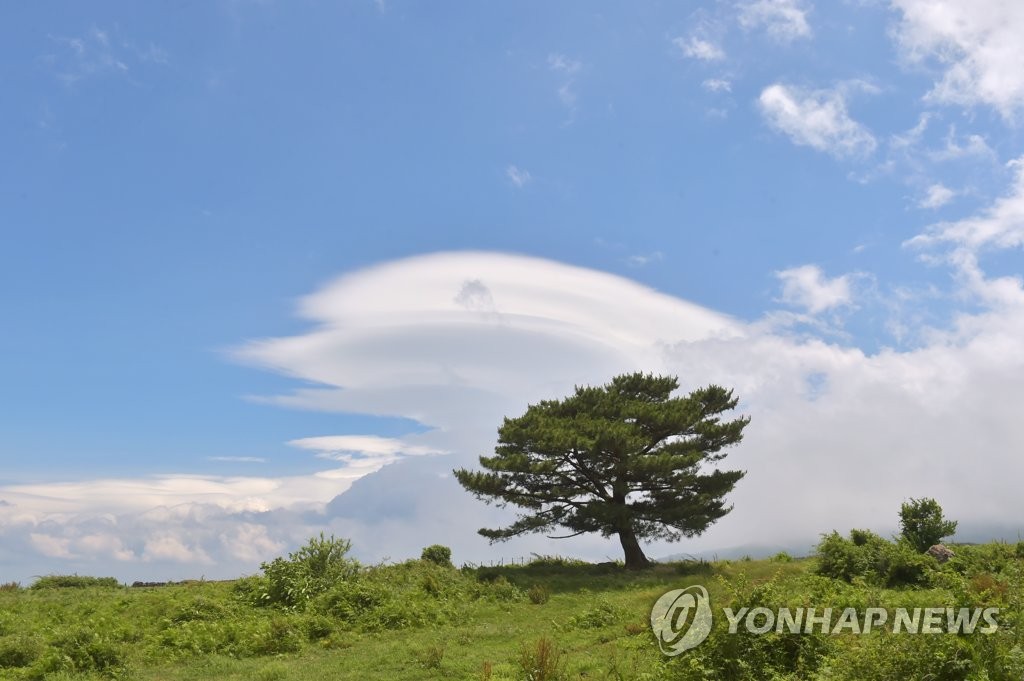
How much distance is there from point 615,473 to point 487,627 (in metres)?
14.5

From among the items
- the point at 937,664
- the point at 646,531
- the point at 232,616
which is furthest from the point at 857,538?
the point at 232,616

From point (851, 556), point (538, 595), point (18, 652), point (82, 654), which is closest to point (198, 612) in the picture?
point (82, 654)

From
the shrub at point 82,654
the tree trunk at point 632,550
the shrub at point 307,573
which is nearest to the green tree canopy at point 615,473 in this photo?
the tree trunk at point 632,550

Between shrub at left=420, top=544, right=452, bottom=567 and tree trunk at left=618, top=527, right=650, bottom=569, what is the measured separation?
899 cm

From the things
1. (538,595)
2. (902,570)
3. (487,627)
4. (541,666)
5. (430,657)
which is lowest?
(487,627)

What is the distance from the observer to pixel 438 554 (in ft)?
111

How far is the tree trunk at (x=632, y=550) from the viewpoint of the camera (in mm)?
35672

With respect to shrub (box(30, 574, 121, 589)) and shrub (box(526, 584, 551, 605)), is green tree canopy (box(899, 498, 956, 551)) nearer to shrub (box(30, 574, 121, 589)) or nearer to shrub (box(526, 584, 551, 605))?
shrub (box(526, 584, 551, 605))

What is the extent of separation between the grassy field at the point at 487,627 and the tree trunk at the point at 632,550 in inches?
90.2

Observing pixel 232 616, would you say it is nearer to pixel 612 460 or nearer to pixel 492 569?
pixel 492 569

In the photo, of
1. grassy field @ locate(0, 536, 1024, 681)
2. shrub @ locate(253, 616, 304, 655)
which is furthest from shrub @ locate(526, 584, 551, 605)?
shrub @ locate(253, 616, 304, 655)

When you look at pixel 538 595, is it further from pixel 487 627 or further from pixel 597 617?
pixel 597 617

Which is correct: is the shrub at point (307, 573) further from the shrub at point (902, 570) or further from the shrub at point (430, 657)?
the shrub at point (902, 570)

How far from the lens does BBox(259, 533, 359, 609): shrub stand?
25.5m
